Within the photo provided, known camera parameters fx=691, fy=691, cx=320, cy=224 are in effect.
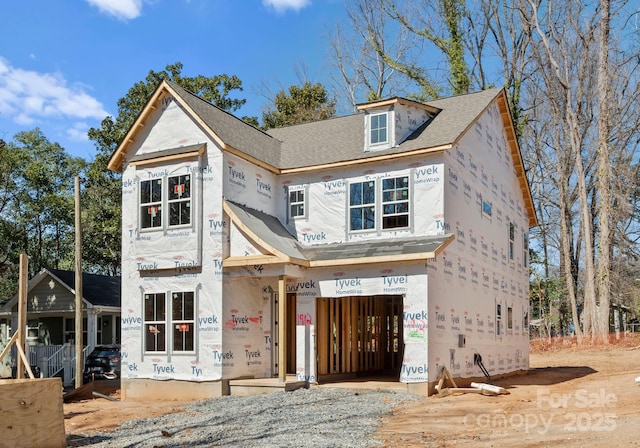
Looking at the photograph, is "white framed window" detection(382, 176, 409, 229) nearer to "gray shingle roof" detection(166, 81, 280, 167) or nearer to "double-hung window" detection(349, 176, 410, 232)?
"double-hung window" detection(349, 176, 410, 232)

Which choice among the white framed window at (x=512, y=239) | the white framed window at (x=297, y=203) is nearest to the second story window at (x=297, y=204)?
the white framed window at (x=297, y=203)

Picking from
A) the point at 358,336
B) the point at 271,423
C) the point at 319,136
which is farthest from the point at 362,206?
the point at 271,423

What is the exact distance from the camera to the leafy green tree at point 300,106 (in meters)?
40.5

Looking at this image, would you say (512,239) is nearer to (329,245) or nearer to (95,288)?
(329,245)

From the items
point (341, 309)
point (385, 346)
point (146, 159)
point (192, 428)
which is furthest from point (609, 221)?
point (192, 428)

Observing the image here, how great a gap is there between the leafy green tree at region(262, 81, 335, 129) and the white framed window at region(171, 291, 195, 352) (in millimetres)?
23169

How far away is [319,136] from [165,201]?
5.77m

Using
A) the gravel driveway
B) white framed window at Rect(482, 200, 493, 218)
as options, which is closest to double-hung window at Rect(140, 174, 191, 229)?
the gravel driveway

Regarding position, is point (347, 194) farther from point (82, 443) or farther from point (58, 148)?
point (58, 148)

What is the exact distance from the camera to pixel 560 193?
41219 millimetres

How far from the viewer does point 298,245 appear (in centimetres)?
1933

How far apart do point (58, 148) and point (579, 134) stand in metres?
33.9

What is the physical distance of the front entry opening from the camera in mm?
19047

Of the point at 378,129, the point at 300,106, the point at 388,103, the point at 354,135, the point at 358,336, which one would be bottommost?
the point at 358,336
